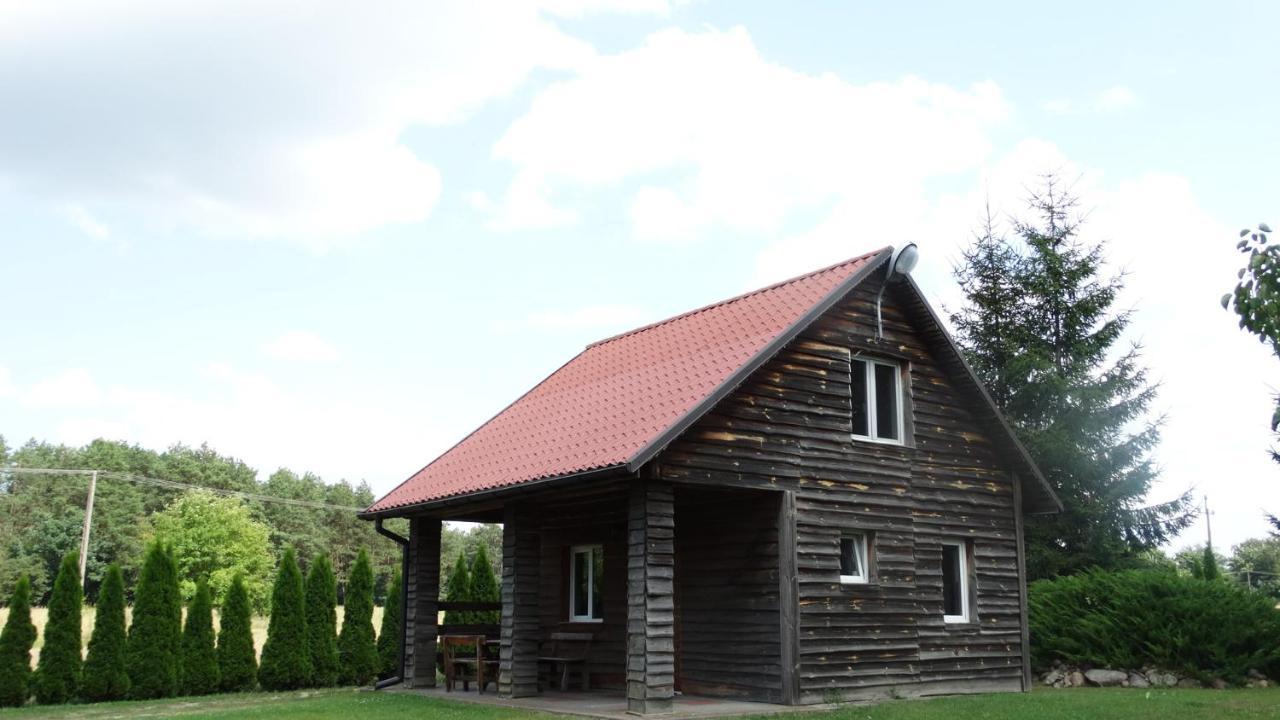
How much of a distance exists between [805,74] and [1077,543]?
15.3m

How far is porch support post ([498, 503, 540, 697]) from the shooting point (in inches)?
591

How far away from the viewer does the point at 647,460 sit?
12.3 m

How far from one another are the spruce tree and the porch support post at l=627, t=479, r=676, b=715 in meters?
10.2

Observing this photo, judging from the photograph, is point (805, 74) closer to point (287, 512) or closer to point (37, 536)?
point (37, 536)

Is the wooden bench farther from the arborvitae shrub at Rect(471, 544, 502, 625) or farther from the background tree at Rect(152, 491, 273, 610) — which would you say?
the background tree at Rect(152, 491, 273, 610)

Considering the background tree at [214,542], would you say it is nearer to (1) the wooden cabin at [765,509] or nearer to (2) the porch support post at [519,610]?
(1) the wooden cabin at [765,509]

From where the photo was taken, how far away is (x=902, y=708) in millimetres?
13828

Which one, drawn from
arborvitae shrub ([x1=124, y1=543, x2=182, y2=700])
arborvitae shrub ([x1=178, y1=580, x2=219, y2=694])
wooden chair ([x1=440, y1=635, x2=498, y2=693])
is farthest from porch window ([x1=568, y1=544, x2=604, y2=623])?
arborvitae shrub ([x1=124, y1=543, x2=182, y2=700])

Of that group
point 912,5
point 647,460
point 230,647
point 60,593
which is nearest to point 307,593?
point 230,647

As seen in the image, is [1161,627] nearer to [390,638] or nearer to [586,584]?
[586,584]

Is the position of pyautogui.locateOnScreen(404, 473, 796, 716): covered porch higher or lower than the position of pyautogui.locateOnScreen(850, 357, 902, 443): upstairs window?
lower

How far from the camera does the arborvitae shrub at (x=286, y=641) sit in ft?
64.8

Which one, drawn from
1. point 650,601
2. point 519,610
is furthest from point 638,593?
point 519,610

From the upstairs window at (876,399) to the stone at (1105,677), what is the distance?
5.76 m
